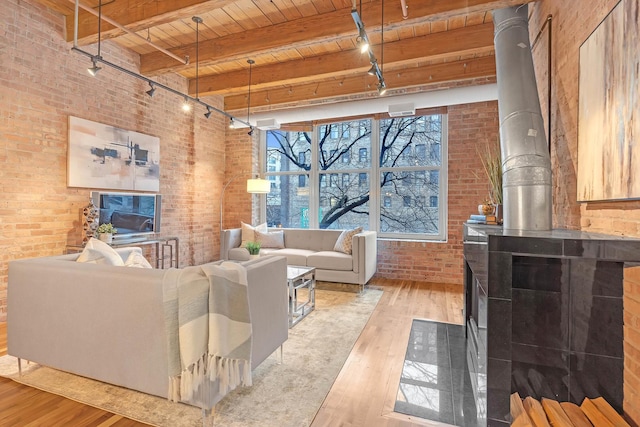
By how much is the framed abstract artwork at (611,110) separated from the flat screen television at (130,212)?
4726 mm

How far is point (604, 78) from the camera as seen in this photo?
1574 mm

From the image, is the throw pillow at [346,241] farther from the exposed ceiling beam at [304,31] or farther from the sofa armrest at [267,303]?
the exposed ceiling beam at [304,31]

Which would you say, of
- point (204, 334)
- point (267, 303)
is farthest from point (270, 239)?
point (204, 334)

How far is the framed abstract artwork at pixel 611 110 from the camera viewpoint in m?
1.36

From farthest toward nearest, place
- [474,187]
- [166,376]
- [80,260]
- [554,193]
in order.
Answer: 1. [474,187]
2. [554,193]
3. [80,260]
4. [166,376]

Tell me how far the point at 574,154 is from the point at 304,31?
2778mm

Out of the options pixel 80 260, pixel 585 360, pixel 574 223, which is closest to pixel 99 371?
pixel 80 260

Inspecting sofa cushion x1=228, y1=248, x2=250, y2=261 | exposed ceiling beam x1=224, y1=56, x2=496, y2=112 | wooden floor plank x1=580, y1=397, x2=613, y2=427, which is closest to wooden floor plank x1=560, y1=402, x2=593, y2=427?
wooden floor plank x1=580, y1=397, x2=613, y2=427

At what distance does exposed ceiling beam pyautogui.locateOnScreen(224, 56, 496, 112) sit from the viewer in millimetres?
4262

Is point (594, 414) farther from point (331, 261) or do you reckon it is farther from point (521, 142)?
point (331, 261)

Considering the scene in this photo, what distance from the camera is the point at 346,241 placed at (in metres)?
4.58

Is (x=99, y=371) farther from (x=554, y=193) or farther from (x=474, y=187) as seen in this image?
(x=474, y=187)

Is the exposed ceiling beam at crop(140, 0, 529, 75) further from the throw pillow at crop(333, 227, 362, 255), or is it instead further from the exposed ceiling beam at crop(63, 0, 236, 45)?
the throw pillow at crop(333, 227, 362, 255)

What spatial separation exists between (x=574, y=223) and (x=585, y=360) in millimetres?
830
